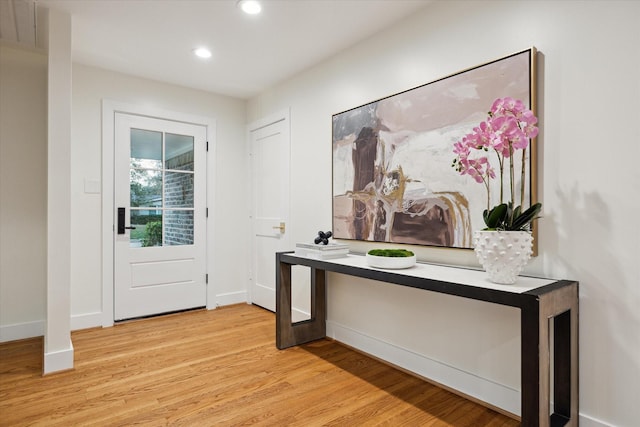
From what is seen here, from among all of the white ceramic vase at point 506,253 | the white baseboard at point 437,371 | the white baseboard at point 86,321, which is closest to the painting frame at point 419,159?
the white ceramic vase at point 506,253

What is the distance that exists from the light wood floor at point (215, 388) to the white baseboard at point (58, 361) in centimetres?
5

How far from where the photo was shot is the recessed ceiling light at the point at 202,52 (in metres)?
2.98

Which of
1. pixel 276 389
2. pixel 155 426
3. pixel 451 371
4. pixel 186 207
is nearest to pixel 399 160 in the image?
pixel 451 371

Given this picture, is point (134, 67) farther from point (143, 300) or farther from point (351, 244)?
point (351, 244)

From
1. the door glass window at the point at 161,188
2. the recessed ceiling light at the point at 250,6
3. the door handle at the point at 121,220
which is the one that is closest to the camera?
the recessed ceiling light at the point at 250,6

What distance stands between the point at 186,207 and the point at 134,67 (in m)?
1.43

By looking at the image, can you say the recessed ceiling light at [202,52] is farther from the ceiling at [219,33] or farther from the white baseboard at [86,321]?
the white baseboard at [86,321]

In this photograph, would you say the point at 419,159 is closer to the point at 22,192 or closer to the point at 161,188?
the point at 161,188

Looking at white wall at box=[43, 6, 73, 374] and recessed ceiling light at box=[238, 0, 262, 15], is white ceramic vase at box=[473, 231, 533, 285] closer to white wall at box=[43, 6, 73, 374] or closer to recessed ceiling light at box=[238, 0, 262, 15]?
recessed ceiling light at box=[238, 0, 262, 15]

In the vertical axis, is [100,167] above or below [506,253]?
above

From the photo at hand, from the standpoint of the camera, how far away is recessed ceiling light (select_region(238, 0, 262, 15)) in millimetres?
2305

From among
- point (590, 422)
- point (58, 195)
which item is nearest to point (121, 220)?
point (58, 195)

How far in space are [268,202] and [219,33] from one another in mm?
1750

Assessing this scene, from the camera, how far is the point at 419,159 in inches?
91.4
